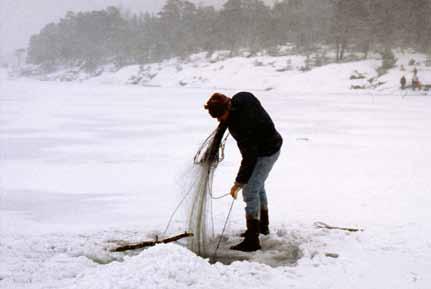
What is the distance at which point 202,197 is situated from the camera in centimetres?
463

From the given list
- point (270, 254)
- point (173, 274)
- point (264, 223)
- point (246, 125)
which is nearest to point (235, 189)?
point (246, 125)

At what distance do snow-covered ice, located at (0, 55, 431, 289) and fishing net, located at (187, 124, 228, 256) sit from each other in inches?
10.5

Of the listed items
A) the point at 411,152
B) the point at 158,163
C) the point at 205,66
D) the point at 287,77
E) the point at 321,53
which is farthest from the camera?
the point at 205,66

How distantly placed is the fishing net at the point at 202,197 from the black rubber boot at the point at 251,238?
0.40 m

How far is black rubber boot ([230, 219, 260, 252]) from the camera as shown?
4.58 m

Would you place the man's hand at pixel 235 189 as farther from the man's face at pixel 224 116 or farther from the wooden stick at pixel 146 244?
the wooden stick at pixel 146 244

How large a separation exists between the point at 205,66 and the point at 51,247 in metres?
52.4

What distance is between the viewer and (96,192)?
7.17 meters

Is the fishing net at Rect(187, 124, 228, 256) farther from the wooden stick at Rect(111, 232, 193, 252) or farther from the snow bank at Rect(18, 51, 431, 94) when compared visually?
the snow bank at Rect(18, 51, 431, 94)

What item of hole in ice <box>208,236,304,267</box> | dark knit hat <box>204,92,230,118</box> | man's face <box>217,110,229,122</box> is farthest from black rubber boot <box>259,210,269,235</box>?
dark knit hat <box>204,92,230,118</box>

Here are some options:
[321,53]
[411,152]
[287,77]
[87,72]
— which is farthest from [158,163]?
[87,72]

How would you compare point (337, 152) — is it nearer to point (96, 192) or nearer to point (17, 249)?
point (96, 192)

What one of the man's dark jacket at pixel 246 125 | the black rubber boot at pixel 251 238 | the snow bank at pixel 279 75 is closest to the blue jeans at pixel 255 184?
the black rubber boot at pixel 251 238

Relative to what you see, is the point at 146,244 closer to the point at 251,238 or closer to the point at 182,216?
the point at 251,238
